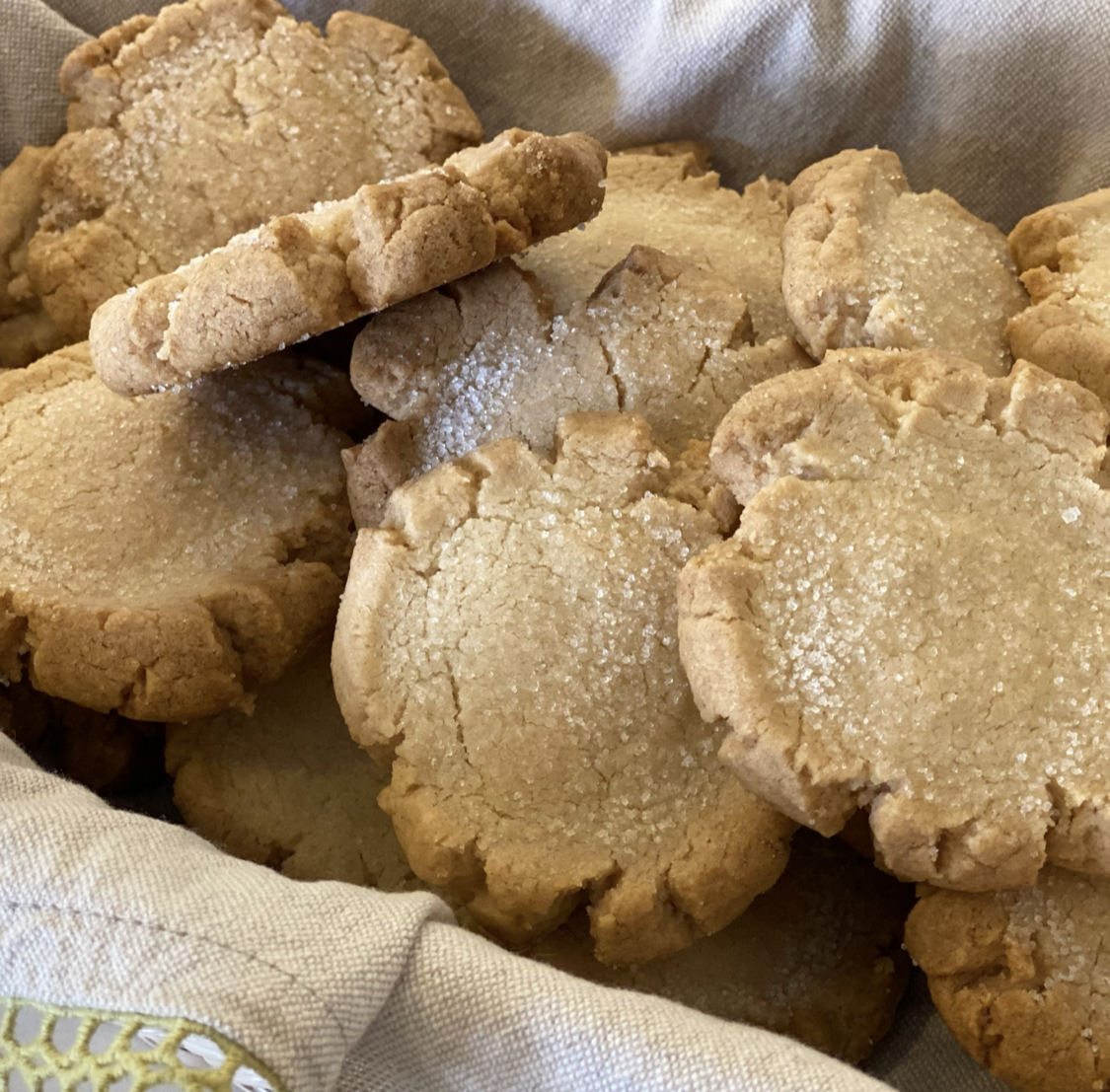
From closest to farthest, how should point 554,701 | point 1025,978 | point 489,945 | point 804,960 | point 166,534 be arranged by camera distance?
point 489,945 → point 1025,978 → point 554,701 → point 804,960 → point 166,534

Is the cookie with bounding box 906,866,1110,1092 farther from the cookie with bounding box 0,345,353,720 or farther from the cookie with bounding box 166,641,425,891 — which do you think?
the cookie with bounding box 0,345,353,720

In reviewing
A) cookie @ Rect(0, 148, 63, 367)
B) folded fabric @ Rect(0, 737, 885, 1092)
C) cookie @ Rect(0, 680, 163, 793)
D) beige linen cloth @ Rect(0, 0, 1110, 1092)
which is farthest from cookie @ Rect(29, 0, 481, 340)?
folded fabric @ Rect(0, 737, 885, 1092)

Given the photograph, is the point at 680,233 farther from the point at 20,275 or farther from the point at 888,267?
the point at 20,275

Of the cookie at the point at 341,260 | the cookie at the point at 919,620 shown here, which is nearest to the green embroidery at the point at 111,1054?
the cookie at the point at 919,620

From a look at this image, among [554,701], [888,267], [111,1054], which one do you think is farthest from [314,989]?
[888,267]

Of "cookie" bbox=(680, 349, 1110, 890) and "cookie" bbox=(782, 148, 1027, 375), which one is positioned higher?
"cookie" bbox=(782, 148, 1027, 375)

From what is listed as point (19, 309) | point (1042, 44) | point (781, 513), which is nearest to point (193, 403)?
point (19, 309)

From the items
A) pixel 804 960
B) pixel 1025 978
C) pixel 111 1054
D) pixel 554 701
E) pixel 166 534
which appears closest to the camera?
pixel 111 1054
